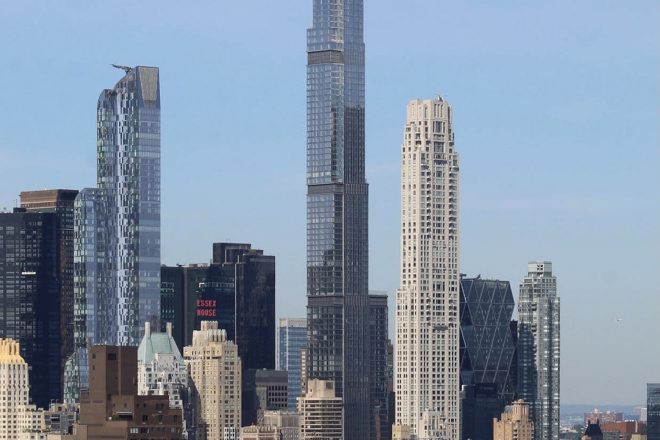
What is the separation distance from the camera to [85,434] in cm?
14800

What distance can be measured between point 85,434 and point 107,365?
4659mm

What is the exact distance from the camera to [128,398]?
146500 mm

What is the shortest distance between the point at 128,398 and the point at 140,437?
251 cm

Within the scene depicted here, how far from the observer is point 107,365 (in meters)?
150

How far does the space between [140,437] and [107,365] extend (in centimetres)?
644

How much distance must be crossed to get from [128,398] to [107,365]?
431cm

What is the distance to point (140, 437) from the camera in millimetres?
145625

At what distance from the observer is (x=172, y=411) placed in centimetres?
15162

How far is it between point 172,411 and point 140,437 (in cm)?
627

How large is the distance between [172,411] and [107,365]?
5.04 metres

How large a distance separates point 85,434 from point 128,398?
150 inches

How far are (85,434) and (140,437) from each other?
4198 mm
